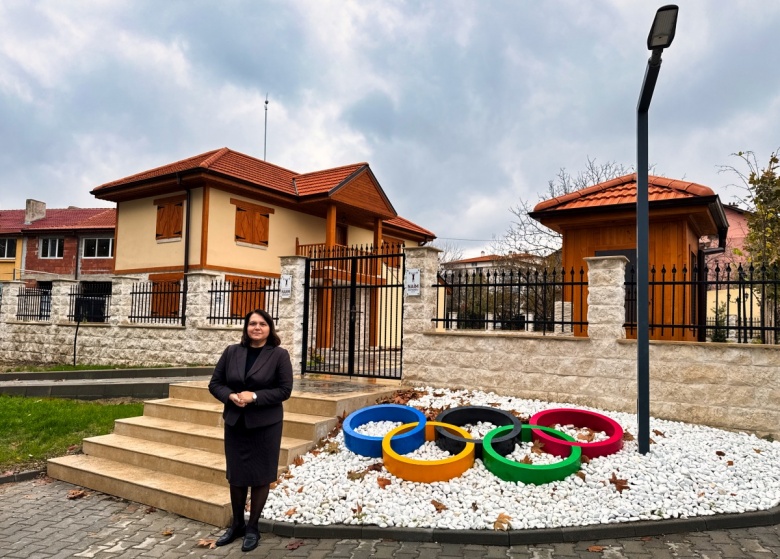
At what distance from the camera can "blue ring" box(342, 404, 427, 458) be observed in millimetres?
5746

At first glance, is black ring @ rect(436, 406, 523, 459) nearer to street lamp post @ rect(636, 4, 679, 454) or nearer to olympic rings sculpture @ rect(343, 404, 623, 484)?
olympic rings sculpture @ rect(343, 404, 623, 484)

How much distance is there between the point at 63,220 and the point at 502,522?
42.0 metres

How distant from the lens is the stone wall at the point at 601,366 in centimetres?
642

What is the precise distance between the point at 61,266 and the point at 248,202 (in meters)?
21.6

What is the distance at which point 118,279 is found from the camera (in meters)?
15.5

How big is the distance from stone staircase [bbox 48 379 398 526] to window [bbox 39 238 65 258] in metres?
31.8

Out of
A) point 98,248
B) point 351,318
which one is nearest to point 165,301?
point 351,318

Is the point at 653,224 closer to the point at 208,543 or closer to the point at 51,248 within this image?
the point at 208,543

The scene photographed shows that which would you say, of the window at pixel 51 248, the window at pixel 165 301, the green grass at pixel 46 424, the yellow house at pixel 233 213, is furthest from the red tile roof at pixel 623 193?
the window at pixel 51 248

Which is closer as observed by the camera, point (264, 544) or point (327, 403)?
point (264, 544)

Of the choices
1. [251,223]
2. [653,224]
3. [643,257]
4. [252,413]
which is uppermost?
[251,223]

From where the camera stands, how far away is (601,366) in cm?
710

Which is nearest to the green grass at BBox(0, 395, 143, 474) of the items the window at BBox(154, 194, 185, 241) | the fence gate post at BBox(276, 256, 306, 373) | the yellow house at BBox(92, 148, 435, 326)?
the fence gate post at BBox(276, 256, 306, 373)

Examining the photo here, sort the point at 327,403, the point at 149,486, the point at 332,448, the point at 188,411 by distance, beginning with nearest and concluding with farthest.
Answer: the point at 149,486 < the point at 332,448 < the point at 327,403 < the point at 188,411
